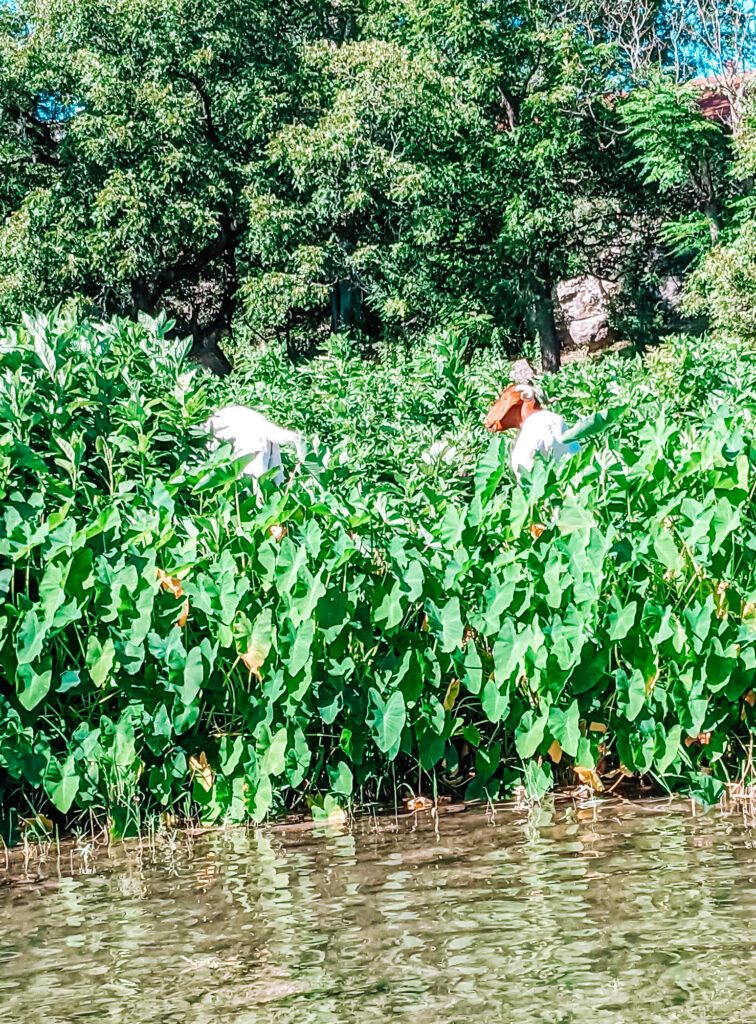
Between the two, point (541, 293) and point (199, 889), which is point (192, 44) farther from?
point (199, 889)

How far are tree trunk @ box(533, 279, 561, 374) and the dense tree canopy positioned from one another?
7 cm

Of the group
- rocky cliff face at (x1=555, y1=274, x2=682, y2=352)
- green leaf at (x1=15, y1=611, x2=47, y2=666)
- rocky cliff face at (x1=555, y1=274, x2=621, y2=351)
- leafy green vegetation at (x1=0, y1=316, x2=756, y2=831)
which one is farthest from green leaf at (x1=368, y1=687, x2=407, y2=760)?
rocky cliff face at (x1=555, y1=274, x2=621, y2=351)

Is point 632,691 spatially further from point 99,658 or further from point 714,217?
point 714,217

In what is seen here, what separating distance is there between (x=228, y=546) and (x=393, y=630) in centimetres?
70

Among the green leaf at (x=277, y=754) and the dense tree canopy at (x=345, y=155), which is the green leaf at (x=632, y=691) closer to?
the green leaf at (x=277, y=754)

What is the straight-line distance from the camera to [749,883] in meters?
4.03

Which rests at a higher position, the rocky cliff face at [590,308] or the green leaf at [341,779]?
the rocky cliff face at [590,308]

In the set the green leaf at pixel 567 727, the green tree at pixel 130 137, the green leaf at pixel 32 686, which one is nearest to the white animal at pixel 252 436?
the green leaf at pixel 32 686

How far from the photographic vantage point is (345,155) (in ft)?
86.1

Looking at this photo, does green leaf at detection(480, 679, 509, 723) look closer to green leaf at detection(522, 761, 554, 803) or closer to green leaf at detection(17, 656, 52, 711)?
green leaf at detection(522, 761, 554, 803)

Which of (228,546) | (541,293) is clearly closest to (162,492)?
(228,546)

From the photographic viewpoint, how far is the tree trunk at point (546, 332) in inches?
1220

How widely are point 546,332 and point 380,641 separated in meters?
26.9

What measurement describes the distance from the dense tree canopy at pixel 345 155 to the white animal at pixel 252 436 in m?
19.6
